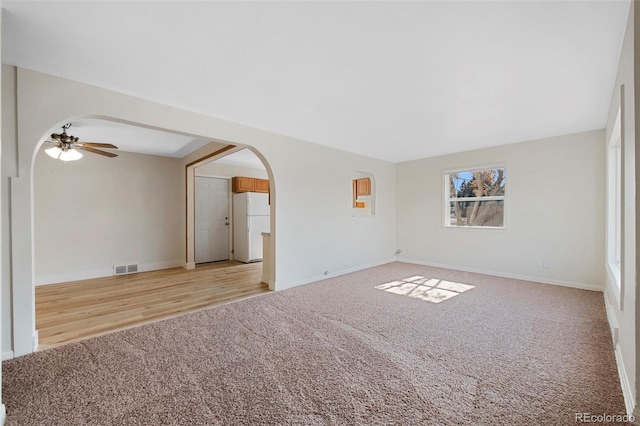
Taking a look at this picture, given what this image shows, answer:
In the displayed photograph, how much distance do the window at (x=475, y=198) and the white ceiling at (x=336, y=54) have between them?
164 cm

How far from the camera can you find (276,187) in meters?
3.75

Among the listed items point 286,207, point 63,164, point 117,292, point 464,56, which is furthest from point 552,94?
point 63,164

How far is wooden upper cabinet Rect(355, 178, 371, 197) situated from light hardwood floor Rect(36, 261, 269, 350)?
11.1 ft

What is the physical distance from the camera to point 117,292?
372 cm

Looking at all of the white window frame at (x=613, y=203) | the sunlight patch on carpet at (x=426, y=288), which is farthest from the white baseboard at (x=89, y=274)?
the white window frame at (x=613, y=203)

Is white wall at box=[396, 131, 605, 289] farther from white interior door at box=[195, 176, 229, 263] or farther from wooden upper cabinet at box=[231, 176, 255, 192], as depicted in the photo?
white interior door at box=[195, 176, 229, 263]

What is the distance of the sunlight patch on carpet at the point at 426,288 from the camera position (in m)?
3.43

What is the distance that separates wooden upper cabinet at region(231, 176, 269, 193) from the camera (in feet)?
20.9

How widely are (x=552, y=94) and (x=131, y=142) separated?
593cm

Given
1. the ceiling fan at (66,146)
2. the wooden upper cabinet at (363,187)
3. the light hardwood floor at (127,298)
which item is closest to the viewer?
the light hardwood floor at (127,298)

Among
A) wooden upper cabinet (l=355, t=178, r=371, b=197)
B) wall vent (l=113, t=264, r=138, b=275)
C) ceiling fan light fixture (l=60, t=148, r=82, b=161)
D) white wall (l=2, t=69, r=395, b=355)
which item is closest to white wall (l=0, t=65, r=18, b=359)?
white wall (l=2, t=69, r=395, b=355)

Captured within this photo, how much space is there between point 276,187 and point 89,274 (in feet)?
12.7

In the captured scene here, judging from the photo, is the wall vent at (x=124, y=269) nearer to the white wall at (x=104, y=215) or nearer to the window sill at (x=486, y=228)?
the white wall at (x=104, y=215)

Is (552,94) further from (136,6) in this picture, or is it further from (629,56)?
(136,6)
